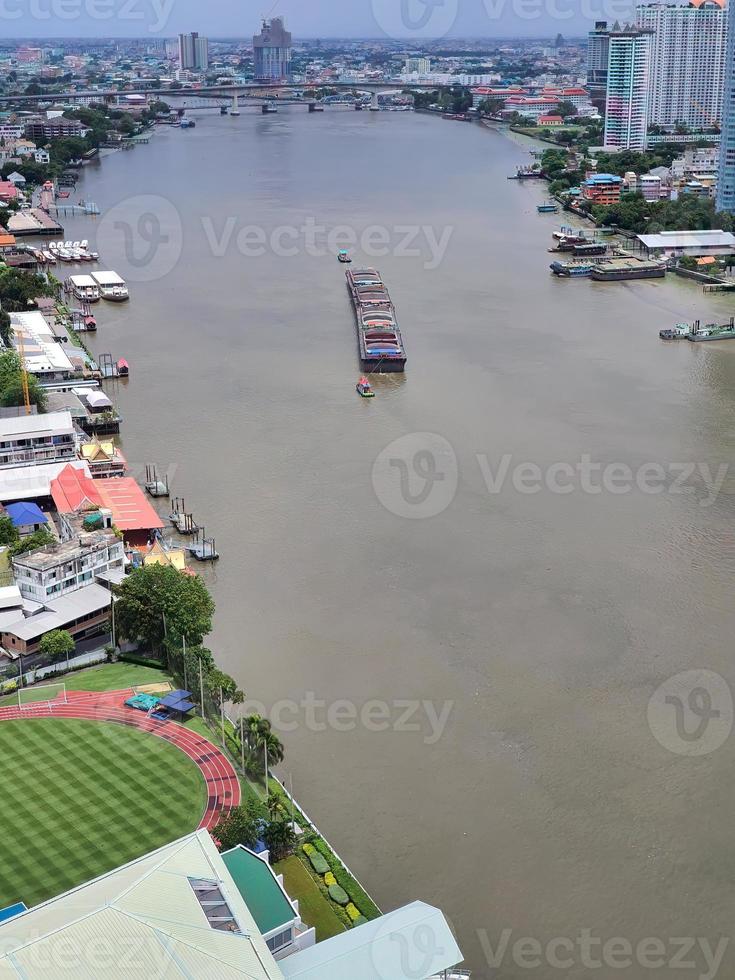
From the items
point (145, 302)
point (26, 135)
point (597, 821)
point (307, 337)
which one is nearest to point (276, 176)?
point (26, 135)

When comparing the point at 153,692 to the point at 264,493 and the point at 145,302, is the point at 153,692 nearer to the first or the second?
the point at 264,493

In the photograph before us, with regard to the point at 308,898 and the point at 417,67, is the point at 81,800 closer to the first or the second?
the point at 308,898

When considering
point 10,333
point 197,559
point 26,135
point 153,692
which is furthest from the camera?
point 26,135

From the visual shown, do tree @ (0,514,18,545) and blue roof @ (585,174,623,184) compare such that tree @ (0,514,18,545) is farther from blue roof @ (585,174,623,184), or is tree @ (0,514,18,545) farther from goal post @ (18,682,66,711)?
blue roof @ (585,174,623,184)

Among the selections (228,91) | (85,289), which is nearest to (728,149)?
(85,289)

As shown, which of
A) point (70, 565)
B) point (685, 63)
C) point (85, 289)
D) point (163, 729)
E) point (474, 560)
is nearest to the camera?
point (163, 729)

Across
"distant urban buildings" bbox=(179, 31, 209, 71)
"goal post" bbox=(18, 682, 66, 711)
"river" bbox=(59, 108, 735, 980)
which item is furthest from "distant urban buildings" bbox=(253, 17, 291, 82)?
"goal post" bbox=(18, 682, 66, 711)
